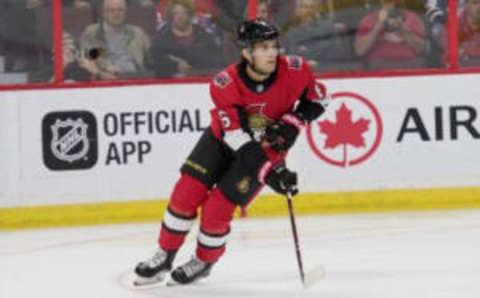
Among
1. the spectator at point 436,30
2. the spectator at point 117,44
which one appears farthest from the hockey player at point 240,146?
the spectator at point 436,30

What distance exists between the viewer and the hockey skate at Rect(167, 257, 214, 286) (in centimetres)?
515

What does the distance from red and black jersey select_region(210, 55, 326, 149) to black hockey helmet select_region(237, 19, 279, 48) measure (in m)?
0.15

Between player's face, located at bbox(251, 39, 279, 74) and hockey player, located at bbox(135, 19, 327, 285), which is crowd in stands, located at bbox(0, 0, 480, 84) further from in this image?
player's face, located at bbox(251, 39, 279, 74)

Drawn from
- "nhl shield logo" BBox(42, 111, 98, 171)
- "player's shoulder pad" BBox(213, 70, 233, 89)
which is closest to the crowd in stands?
"nhl shield logo" BBox(42, 111, 98, 171)

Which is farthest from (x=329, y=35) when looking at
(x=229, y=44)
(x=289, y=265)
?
(x=289, y=265)

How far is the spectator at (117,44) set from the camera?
24.4ft

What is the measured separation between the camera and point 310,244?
633 centimetres

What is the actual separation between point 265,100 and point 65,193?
100 inches

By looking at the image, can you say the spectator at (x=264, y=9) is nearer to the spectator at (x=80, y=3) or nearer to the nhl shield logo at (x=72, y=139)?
the spectator at (x=80, y=3)

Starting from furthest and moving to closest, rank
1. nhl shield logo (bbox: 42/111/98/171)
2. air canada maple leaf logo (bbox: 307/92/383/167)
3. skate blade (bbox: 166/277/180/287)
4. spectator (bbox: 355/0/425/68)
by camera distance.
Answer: spectator (bbox: 355/0/425/68) → air canada maple leaf logo (bbox: 307/92/383/167) → nhl shield logo (bbox: 42/111/98/171) → skate blade (bbox: 166/277/180/287)

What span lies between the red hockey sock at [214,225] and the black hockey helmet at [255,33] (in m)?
0.58

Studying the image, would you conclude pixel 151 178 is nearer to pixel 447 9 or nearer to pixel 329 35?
pixel 329 35

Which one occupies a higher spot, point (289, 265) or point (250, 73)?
point (250, 73)

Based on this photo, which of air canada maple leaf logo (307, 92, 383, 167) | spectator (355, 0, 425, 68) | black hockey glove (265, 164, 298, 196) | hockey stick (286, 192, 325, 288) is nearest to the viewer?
black hockey glove (265, 164, 298, 196)
